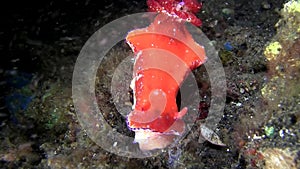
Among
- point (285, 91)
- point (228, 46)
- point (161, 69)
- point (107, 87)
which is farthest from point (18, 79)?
point (285, 91)

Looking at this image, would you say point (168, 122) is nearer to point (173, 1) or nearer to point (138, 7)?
point (173, 1)

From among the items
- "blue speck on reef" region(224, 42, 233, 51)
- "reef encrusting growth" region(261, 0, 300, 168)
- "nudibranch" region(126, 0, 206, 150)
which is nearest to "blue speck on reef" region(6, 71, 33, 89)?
"nudibranch" region(126, 0, 206, 150)

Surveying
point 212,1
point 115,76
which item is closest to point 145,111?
point 115,76

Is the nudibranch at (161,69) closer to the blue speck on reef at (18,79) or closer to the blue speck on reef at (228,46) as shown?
the blue speck on reef at (228,46)

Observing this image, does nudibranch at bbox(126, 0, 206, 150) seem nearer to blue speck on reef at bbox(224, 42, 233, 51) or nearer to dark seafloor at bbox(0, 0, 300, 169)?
dark seafloor at bbox(0, 0, 300, 169)

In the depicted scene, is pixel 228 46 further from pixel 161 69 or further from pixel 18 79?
pixel 18 79

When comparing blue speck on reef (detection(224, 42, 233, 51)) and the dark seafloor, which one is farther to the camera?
blue speck on reef (detection(224, 42, 233, 51))

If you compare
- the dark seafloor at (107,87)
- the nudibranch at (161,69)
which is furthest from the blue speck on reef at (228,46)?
the nudibranch at (161,69)
